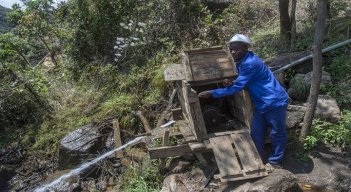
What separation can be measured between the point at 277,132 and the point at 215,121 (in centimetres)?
134

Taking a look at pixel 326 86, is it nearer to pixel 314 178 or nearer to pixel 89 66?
pixel 314 178

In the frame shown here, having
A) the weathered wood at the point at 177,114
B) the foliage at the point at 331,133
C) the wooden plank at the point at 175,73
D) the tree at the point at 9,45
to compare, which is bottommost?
the foliage at the point at 331,133

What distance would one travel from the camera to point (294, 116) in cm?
582

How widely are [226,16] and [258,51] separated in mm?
2503

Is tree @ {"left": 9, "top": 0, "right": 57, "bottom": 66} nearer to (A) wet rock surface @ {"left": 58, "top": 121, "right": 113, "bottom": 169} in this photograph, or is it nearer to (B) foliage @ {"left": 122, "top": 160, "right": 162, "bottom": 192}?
(A) wet rock surface @ {"left": 58, "top": 121, "right": 113, "bottom": 169}

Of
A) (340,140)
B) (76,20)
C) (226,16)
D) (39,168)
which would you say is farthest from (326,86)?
(76,20)

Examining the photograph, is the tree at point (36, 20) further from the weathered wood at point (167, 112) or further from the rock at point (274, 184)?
the rock at point (274, 184)

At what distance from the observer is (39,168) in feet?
27.8

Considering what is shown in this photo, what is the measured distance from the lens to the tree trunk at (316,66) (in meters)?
4.96

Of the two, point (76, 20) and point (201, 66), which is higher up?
point (76, 20)

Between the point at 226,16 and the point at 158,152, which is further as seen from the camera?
the point at 226,16

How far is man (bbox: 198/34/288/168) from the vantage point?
16.6ft

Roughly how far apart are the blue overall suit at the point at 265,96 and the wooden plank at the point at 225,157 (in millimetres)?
524

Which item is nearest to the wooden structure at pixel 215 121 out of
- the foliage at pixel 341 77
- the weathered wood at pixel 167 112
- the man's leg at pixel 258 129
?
the man's leg at pixel 258 129
